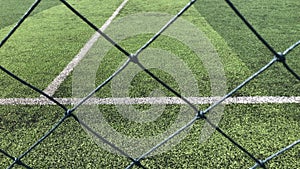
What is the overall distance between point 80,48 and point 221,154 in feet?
7.70

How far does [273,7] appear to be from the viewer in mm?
5227

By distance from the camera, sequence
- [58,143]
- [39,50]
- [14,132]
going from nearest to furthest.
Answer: [58,143] < [14,132] < [39,50]

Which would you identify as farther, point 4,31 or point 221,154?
point 4,31

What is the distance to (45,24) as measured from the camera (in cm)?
490

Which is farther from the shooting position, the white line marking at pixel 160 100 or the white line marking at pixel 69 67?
the white line marking at pixel 69 67

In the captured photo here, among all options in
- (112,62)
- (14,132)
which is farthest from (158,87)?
(14,132)

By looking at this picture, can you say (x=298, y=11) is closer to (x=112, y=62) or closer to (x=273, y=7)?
(x=273, y=7)

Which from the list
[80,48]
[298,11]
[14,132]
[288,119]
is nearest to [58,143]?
[14,132]

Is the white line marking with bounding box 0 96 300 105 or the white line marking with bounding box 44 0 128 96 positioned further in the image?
the white line marking with bounding box 44 0 128 96

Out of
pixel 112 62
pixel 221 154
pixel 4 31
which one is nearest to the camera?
pixel 221 154

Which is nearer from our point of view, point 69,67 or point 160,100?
point 160,100

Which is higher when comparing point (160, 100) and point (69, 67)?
point (69, 67)

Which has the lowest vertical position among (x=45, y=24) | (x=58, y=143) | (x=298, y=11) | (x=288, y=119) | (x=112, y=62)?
(x=58, y=143)

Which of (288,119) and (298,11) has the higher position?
(298,11)
